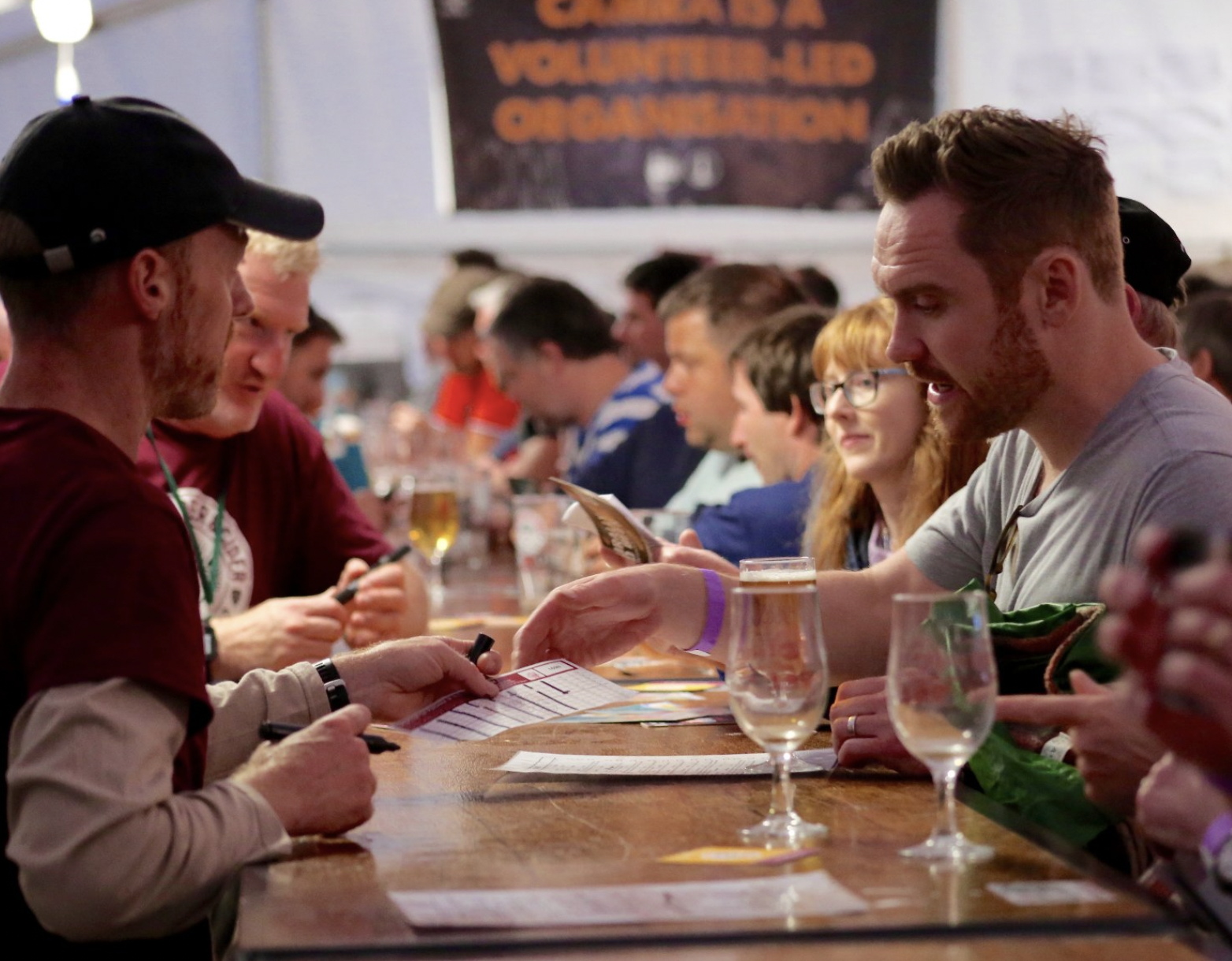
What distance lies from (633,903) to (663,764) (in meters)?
0.60

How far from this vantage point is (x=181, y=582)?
1.46 m

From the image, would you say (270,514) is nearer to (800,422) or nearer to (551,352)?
(800,422)

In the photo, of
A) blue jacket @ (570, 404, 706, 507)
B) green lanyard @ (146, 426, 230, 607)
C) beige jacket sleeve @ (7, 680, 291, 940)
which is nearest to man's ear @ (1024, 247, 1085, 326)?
beige jacket sleeve @ (7, 680, 291, 940)

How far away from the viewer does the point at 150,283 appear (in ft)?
5.36

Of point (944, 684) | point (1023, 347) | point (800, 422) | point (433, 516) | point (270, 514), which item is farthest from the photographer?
point (433, 516)

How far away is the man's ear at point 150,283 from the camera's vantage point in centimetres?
162

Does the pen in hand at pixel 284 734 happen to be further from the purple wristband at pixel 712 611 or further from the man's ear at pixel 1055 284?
the man's ear at pixel 1055 284

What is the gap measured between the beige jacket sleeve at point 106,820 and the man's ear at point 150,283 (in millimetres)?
449

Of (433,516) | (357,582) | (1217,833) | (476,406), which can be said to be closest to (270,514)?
(357,582)

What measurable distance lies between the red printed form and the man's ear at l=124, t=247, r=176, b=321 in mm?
527

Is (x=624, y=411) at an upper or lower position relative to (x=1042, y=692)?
lower

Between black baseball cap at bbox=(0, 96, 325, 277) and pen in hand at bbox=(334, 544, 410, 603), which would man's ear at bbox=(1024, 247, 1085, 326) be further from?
pen in hand at bbox=(334, 544, 410, 603)

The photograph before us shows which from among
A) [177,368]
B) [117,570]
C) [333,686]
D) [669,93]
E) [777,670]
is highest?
[669,93]

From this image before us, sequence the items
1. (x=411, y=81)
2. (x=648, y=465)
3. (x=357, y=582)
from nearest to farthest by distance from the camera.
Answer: (x=357, y=582), (x=648, y=465), (x=411, y=81)
